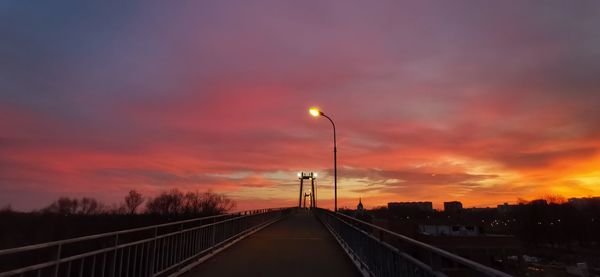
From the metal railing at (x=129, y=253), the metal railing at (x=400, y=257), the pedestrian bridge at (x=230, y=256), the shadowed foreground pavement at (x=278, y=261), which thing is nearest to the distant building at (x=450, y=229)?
the shadowed foreground pavement at (x=278, y=261)

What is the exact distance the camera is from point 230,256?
12344 millimetres

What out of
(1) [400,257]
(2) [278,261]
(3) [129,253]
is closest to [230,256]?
(2) [278,261]

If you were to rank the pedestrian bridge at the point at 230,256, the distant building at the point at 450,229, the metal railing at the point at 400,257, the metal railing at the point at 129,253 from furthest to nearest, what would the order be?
Answer: the distant building at the point at 450,229 < the metal railing at the point at 129,253 < the pedestrian bridge at the point at 230,256 < the metal railing at the point at 400,257

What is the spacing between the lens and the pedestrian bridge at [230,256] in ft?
15.4

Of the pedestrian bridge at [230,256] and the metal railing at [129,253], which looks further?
the metal railing at [129,253]

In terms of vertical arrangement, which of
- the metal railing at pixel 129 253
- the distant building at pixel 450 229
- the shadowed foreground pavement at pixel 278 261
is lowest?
the distant building at pixel 450 229

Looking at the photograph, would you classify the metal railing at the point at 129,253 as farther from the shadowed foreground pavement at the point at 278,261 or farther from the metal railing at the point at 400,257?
the metal railing at the point at 400,257

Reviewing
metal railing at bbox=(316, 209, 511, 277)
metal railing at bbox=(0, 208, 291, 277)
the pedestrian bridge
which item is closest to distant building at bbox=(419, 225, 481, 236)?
the pedestrian bridge

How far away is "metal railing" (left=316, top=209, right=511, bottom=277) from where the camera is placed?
3.42 meters

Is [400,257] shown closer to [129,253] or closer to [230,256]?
[129,253]

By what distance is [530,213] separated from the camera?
414ft

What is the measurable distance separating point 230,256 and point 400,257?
7.68 metres

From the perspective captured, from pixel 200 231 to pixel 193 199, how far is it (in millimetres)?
127275

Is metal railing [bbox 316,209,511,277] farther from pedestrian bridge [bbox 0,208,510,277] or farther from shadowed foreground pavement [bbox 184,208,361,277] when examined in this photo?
shadowed foreground pavement [bbox 184,208,361,277]
